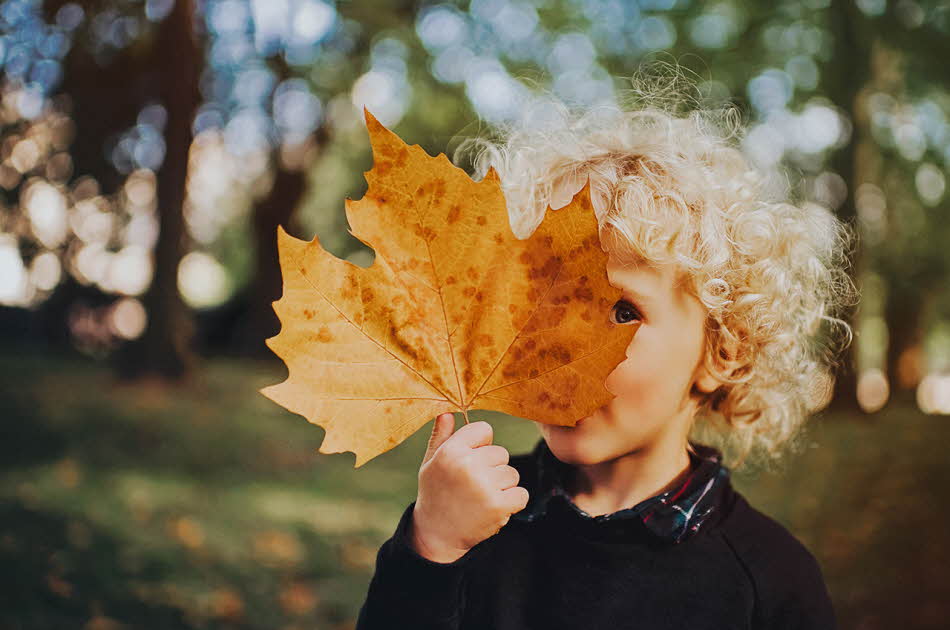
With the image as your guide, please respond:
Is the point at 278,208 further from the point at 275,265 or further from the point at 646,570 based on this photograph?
the point at 646,570

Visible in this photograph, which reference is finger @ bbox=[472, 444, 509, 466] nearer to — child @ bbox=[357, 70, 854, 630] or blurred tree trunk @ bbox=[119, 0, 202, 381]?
child @ bbox=[357, 70, 854, 630]

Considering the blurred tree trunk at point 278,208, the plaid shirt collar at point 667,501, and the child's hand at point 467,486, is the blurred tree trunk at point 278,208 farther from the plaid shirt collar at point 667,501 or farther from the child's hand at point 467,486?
the child's hand at point 467,486

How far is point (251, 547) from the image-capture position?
4.74 metres

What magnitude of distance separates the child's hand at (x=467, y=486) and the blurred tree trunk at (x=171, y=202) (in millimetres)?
7769

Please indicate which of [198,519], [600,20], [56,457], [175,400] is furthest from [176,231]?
[600,20]

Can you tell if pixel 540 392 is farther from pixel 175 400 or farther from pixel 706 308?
pixel 175 400

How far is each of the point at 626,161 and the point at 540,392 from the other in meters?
0.73

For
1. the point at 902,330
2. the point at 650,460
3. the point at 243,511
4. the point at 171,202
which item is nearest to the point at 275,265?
the point at 171,202

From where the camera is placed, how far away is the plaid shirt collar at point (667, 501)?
1.50m


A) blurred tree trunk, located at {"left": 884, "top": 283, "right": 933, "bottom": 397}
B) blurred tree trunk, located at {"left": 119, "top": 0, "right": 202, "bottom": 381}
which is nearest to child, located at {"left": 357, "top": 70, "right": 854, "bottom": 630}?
blurred tree trunk, located at {"left": 119, "top": 0, "right": 202, "bottom": 381}

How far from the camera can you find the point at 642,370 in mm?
1351

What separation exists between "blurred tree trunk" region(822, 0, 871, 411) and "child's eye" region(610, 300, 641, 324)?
25.2 ft

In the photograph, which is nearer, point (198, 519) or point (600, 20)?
point (198, 519)

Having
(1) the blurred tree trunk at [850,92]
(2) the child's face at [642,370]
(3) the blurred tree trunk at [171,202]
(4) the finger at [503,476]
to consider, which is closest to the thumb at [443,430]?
(4) the finger at [503,476]
